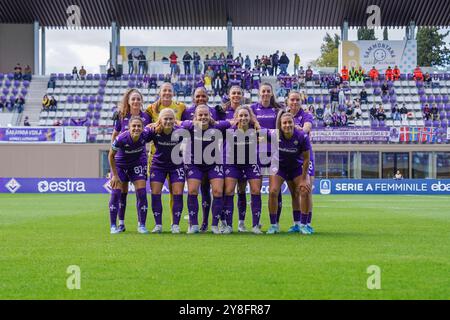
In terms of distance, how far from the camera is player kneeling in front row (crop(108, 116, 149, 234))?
497 inches

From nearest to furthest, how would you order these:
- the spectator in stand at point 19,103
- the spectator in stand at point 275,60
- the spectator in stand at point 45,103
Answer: the spectator in stand at point 45,103, the spectator in stand at point 19,103, the spectator in stand at point 275,60

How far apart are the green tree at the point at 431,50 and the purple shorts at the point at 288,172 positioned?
3316 inches

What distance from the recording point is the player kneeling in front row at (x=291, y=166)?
12.4 meters

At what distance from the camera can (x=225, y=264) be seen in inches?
340

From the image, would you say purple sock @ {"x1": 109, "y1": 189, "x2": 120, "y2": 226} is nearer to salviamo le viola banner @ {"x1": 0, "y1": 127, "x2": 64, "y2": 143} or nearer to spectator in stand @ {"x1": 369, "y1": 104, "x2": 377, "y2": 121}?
salviamo le viola banner @ {"x1": 0, "y1": 127, "x2": 64, "y2": 143}

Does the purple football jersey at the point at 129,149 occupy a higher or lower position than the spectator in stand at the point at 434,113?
lower

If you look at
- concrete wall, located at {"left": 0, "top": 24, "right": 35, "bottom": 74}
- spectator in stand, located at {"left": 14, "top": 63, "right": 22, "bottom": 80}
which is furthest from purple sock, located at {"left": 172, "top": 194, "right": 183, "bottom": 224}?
concrete wall, located at {"left": 0, "top": 24, "right": 35, "bottom": 74}

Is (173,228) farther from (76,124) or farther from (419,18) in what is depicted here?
(419,18)

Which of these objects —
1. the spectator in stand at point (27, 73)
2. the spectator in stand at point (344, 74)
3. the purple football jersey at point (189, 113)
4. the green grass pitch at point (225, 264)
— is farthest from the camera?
the spectator in stand at point (27, 73)

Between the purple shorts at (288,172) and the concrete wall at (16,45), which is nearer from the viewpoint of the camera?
the purple shorts at (288,172)

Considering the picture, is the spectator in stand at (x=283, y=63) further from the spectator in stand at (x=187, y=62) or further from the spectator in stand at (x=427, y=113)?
the spectator in stand at (x=427, y=113)

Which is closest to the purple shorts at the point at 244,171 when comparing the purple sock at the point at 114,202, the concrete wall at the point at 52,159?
the purple sock at the point at 114,202

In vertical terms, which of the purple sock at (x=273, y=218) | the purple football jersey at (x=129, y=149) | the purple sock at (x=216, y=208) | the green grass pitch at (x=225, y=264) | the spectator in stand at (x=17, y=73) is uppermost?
the spectator in stand at (x=17, y=73)
